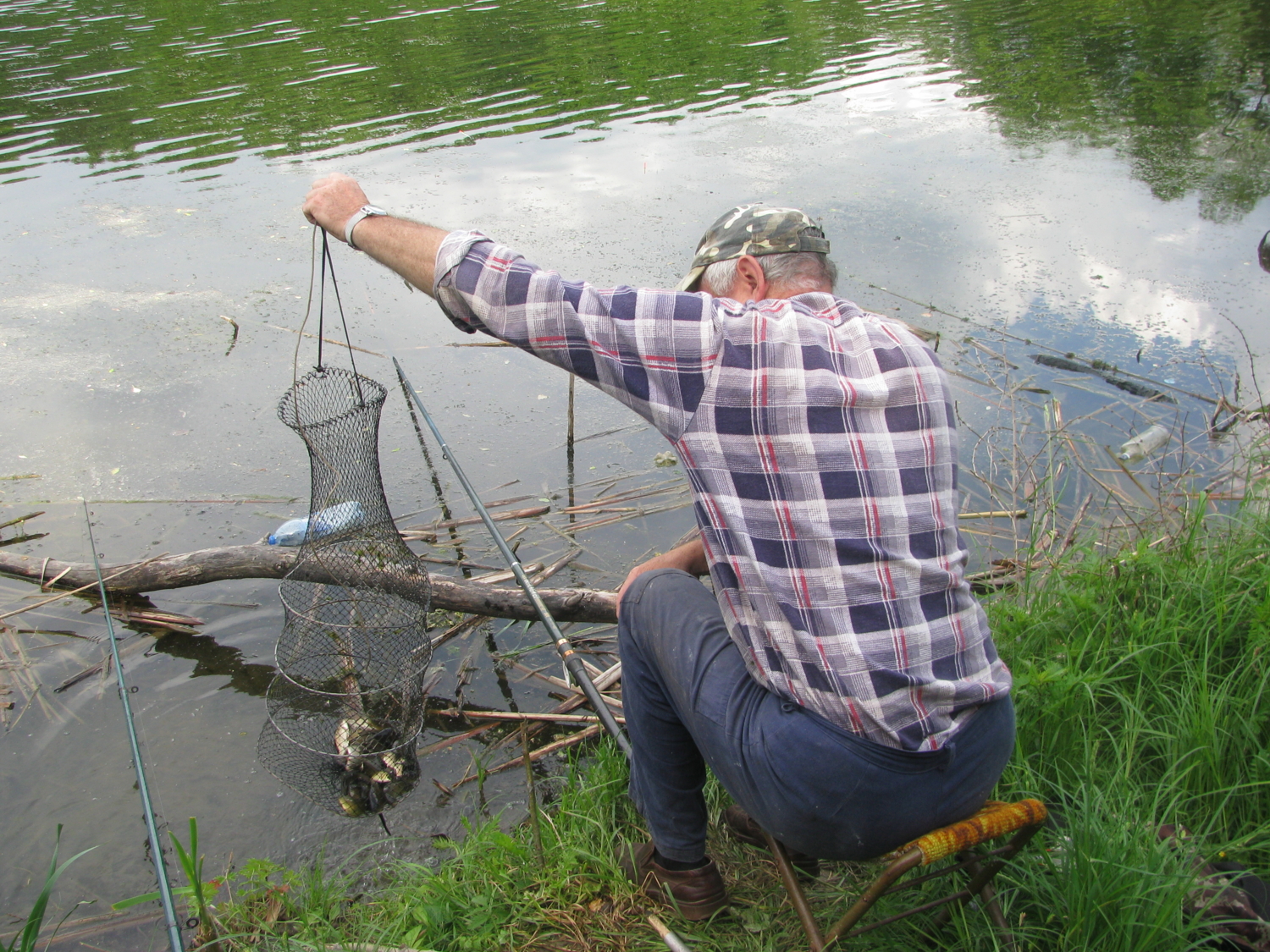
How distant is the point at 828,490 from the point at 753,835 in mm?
1253

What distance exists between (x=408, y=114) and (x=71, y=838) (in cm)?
1021

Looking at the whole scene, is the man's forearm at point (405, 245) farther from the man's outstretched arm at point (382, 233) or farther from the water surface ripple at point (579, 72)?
the water surface ripple at point (579, 72)

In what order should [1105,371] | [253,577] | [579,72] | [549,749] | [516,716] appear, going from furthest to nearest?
[579,72]
[1105,371]
[253,577]
[516,716]
[549,749]

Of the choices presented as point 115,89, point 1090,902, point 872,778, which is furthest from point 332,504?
point 115,89

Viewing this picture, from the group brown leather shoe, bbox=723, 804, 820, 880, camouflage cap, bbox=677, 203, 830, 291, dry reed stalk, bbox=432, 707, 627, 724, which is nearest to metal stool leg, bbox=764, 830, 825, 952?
brown leather shoe, bbox=723, 804, 820, 880

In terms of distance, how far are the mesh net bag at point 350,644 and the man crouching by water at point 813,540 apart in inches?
63.2

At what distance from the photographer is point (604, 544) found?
14.7ft

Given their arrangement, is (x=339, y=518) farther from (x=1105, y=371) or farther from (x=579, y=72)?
(x=579, y=72)

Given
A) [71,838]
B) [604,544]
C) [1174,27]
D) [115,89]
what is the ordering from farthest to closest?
[1174,27]
[115,89]
[604,544]
[71,838]

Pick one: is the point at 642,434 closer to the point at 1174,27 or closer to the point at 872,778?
the point at 872,778

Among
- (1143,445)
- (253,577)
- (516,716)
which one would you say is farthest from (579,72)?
(516,716)

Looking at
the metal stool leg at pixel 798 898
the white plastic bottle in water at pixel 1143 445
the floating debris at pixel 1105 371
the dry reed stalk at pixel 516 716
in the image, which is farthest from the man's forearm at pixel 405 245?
the floating debris at pixel 1105 371

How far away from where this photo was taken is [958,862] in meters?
2.00

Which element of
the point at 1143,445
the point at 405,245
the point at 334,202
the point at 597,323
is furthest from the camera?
the point at 1143,445
